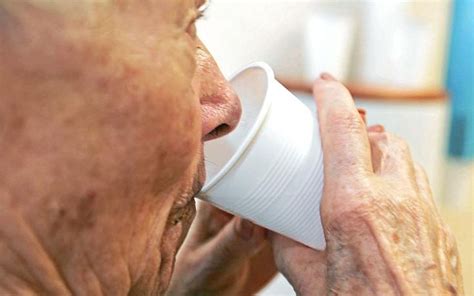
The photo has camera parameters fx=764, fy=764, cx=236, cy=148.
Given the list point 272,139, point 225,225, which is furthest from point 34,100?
point 225,225

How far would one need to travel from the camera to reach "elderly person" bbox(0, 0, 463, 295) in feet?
1.94

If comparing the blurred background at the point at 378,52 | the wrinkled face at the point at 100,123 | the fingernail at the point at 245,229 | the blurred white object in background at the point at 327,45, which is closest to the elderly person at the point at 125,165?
the wrinkled face at the point at 100,123

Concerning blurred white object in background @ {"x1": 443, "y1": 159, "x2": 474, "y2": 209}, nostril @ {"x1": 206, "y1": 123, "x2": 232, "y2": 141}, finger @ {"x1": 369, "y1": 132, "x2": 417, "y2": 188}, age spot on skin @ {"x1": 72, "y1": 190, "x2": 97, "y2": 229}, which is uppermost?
age spot on skin @ {"x1": 72, "y1": 190, "x2": 97, "y2": 229}

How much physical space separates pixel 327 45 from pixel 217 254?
2.65ft

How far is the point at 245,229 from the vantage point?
106 centimetres

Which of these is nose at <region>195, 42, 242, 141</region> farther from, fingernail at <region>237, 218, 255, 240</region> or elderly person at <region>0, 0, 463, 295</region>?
fingernail at <region>237, 218, 255, 240</region>

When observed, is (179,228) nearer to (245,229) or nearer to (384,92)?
(245,229)

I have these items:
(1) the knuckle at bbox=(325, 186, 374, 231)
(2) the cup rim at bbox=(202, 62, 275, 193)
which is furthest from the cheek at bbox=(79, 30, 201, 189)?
(1) the knuckle at bbox=(325, 186, 374, 231)

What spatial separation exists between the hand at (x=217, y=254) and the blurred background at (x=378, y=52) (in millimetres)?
542

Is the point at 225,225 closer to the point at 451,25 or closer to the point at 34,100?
the point at 34,100

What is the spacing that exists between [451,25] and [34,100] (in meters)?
1.58

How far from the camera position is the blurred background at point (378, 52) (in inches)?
68.6

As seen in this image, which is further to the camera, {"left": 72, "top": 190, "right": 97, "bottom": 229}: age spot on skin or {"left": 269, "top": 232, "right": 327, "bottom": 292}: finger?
{"left": 269, "top": 232, "right": 327, "bottom": 292}: finger

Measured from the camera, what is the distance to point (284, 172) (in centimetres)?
84
